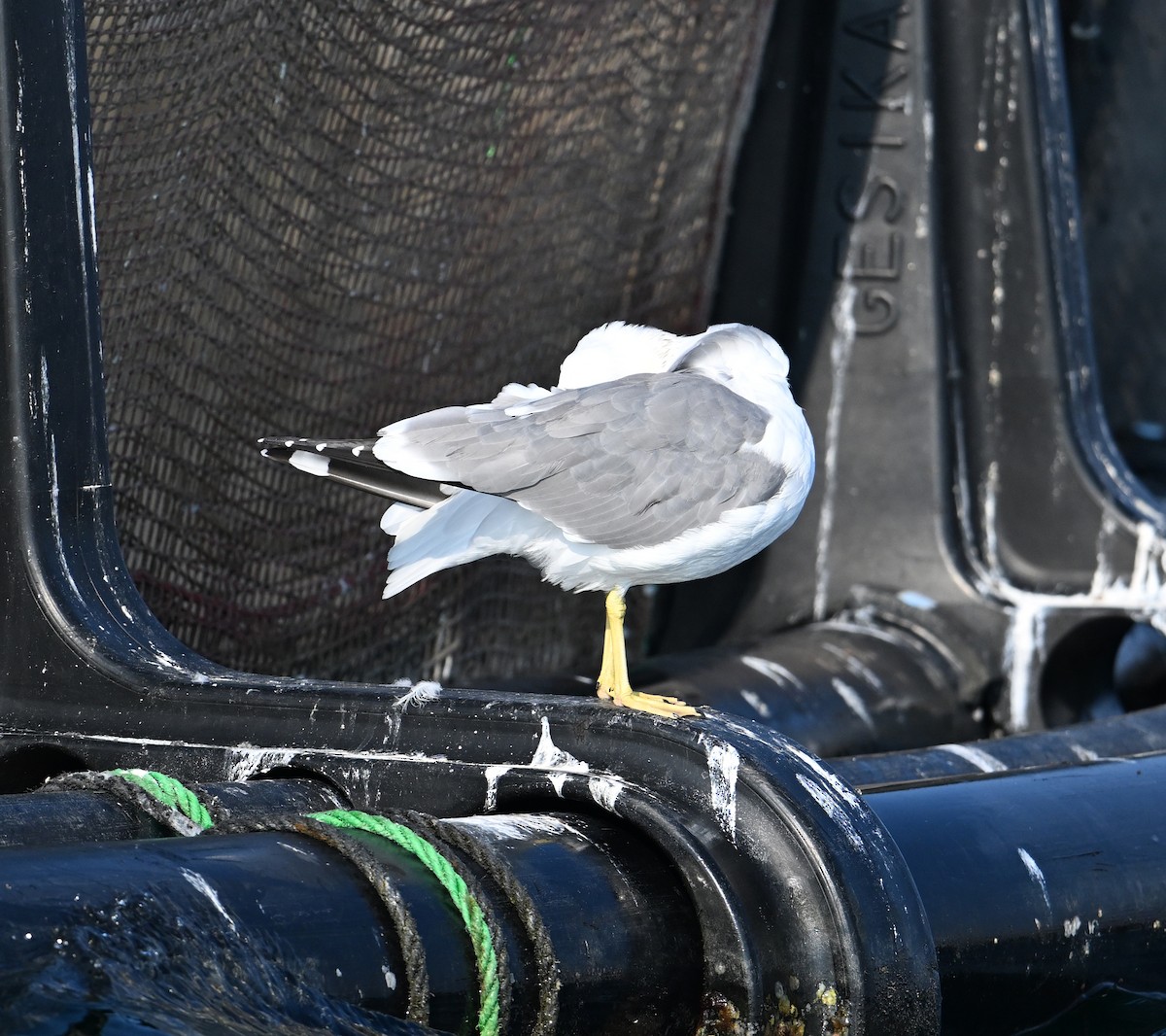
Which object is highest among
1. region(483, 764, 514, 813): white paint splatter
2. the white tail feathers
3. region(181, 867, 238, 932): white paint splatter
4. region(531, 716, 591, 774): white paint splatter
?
the white tail feathers

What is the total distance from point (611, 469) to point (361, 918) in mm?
732

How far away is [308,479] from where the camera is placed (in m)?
3.34

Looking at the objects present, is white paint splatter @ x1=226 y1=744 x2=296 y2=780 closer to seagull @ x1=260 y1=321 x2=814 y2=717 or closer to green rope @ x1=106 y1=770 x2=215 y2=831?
green rope @ x1=106 y1=770 x2=215 y2=831

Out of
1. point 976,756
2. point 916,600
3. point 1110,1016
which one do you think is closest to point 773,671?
point 916,600

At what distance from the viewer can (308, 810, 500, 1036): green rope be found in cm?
151

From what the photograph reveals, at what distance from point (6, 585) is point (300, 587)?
3.64 ft

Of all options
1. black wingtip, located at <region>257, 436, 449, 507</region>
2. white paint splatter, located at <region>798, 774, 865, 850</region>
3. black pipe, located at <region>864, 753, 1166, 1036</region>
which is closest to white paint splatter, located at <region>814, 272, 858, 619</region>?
black pipe, located at <region>864, 753, 1166, 1036</region>

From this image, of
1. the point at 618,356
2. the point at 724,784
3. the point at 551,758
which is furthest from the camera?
the point at 618,356

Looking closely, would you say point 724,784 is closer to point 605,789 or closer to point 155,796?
point 605,789

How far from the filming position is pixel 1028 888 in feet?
6.61

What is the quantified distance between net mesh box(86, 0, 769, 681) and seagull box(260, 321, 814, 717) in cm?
92

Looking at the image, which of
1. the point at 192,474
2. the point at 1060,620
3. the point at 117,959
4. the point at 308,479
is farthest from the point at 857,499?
the point at 117,959

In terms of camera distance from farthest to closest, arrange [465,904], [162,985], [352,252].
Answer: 1. [352,252]
2. [465,904]
3. [162,985]

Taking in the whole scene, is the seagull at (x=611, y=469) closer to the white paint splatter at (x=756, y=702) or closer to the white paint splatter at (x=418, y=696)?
the white paint splatter at (x=418, y=696)
